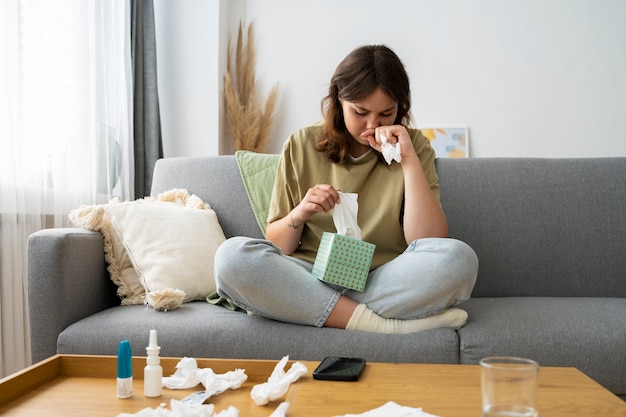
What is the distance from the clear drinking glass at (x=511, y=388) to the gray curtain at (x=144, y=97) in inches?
107

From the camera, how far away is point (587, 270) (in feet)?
6.82

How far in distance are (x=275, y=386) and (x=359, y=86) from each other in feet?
3.56

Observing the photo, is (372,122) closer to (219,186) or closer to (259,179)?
(259,179)

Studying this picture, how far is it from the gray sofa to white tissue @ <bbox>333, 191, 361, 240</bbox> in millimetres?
323

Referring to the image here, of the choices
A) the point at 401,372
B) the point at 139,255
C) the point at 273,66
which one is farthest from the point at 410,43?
the point at 401,372

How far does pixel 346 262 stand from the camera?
158 centimetres

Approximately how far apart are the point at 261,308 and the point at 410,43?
2477 millimetres

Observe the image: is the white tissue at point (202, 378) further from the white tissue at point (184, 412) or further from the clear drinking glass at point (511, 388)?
the clear drinking glass at point (511, 388)

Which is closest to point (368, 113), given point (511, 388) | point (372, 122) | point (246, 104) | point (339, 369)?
point (372, 122)

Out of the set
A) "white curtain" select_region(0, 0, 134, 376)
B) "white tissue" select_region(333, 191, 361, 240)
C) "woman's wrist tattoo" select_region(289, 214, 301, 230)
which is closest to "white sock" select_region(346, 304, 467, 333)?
"white tissue" select_region(333, 191, 361, 240)

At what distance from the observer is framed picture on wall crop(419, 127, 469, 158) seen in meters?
3.58

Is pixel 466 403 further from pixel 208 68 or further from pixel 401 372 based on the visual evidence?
pixel 208 68

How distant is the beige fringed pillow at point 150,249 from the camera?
1.89 meters

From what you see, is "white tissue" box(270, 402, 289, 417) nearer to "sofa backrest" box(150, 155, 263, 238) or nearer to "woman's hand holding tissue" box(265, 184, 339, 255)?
→ "woman's hand holding tissue" box(265, 184, 339, 255)
